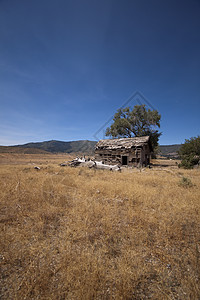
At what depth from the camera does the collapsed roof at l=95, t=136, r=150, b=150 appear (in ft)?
53.1

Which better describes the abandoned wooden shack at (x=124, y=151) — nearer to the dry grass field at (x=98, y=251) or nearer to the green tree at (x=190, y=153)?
the green tree at (x=190, y=153)

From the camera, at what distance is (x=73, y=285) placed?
174 cm

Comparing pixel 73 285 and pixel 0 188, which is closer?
pixel 73 285

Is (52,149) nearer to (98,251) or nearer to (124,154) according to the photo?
(124,154)

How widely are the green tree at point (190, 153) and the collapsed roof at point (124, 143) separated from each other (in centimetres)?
599

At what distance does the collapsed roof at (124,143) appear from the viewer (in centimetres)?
1617

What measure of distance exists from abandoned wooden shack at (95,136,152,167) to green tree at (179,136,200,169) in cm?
525

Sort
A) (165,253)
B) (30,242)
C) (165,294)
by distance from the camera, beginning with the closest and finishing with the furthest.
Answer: (165,294)
(165,253)
(30,242)

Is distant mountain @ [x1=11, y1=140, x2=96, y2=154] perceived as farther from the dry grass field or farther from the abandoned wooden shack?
the dry grass field

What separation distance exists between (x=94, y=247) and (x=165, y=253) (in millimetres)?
1395

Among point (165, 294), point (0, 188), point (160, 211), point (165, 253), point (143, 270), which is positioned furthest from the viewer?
point (0, 188)

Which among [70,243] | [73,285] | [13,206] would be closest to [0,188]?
[13,206]

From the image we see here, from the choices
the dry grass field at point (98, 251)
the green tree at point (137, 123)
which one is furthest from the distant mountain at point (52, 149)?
the dry grass field at point (98, 251)

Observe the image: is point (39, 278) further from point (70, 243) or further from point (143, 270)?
point (143, 270)
